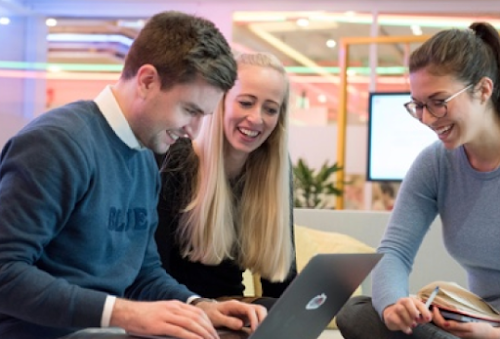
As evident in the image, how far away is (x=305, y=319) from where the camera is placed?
1.53 m

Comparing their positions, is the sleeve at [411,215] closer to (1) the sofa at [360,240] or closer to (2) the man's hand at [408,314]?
(2) the man's hand at [408,314]

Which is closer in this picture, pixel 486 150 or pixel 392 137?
pixel 486 150

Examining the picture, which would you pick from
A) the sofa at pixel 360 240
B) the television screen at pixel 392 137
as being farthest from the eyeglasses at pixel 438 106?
the television screen at pixel 392 137

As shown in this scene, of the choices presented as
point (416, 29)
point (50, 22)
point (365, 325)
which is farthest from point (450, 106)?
point (50, 22)

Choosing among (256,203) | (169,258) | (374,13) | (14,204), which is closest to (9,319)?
(14,204)

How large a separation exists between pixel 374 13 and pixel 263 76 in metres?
5.49

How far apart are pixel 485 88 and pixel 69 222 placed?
113cm

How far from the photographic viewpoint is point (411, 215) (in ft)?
7.22

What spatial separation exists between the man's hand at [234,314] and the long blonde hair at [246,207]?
0.55 m

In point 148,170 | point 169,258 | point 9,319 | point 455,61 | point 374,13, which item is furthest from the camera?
point 374,13

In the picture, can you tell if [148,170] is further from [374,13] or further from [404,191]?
[374,13]

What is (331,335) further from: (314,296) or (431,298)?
(314,296)

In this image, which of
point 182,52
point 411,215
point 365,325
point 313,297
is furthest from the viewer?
point 411,215

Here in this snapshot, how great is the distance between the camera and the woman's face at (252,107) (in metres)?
2.23
